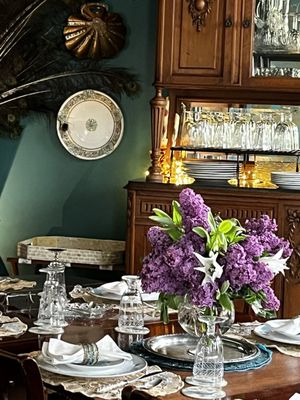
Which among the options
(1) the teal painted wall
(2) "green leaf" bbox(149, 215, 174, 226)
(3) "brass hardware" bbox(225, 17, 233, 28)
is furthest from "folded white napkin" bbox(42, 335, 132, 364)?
(1) the teal painted wall

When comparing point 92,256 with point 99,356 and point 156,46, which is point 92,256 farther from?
point 99,356

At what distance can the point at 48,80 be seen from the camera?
15.9 feet

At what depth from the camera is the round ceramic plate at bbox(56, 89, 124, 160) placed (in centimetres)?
488

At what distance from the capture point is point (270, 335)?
8.39 feet

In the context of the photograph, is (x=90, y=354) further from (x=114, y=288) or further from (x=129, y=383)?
(x=114, y=288)

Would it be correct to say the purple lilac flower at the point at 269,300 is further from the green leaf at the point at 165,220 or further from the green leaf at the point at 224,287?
the green leaf at the point at 165,220

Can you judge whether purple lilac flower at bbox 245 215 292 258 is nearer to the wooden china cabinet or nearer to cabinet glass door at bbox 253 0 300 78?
the wooden china cabinet

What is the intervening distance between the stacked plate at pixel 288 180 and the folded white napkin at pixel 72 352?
2.19 metres

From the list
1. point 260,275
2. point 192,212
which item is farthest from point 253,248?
point 192,212

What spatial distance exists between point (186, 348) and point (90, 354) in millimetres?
346

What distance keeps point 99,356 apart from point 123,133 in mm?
2820

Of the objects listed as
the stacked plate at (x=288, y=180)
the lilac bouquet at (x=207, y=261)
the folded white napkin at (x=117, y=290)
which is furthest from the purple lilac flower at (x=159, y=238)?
the stacked plate at (x=288, y=180)

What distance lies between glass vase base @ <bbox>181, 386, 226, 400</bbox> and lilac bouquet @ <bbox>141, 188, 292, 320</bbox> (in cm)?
22

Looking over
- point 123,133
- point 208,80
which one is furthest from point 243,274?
point 123,133
